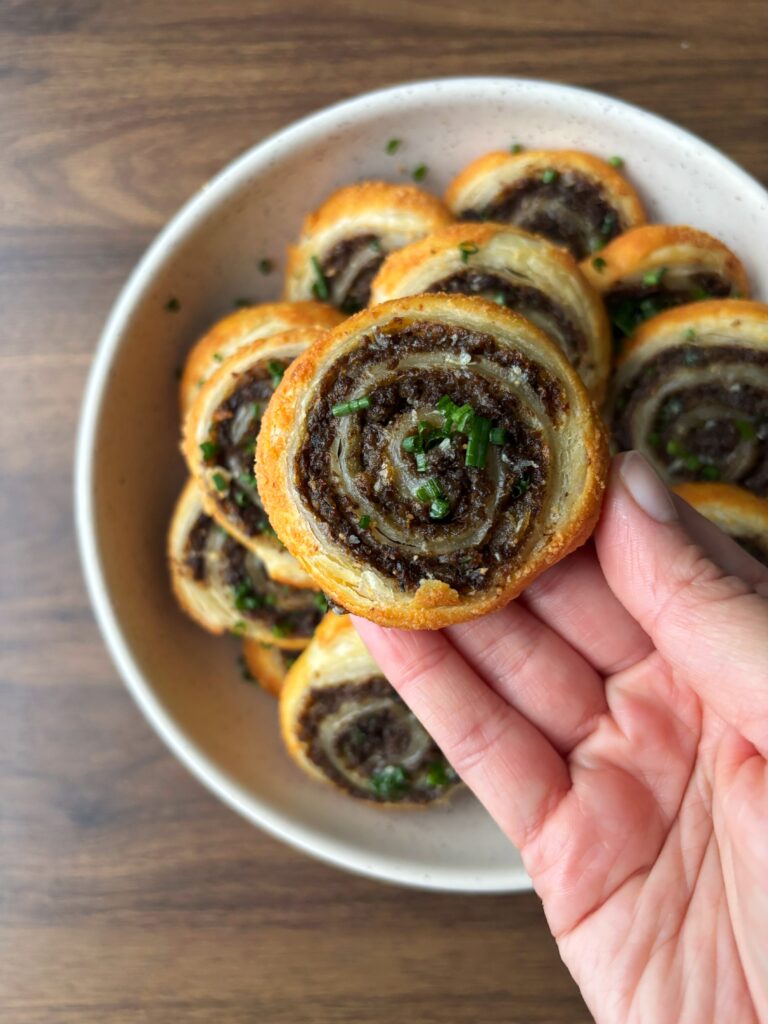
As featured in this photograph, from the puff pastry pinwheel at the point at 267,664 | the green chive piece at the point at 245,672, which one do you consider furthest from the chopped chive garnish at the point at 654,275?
the green chive piece at the point at 245,672

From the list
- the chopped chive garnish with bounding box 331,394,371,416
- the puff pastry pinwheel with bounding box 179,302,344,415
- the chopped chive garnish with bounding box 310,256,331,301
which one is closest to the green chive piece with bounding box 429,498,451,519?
the chopped chive garnish with bounding box 331,394,371,416

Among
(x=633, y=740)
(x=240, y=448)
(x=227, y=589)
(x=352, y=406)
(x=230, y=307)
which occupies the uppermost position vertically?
(x=352, y=406)

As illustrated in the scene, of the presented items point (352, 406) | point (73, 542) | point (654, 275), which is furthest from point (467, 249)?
point (73, 542)

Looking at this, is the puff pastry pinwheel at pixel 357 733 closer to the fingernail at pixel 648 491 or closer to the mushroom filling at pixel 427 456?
the mushroom filling at pixel 427 456

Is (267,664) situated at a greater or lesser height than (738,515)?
lesser

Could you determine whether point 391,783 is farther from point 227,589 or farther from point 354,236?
point 354,236

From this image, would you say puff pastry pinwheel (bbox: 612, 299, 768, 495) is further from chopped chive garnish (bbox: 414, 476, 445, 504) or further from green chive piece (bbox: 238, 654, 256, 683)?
green chive piece (bbox: 238, 654, 256, 683)
